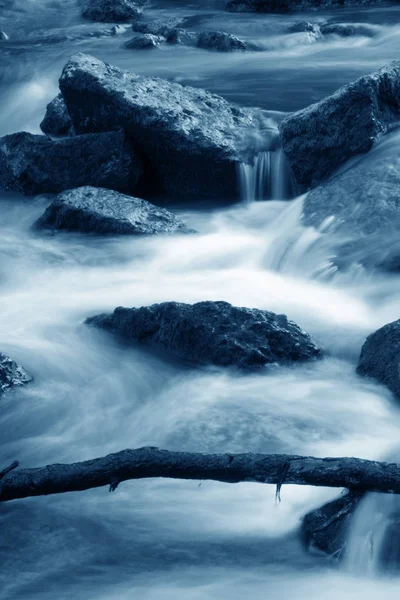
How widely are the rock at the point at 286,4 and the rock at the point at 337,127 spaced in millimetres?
11098

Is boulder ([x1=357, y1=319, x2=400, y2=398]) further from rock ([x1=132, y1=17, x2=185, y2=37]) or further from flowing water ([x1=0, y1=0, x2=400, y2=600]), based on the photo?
rock ([x1=132, y1=17, x2=185, y2=37])

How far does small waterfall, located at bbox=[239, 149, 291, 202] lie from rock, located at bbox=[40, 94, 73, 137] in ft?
9.22

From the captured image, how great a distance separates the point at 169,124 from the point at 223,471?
6.01 metres

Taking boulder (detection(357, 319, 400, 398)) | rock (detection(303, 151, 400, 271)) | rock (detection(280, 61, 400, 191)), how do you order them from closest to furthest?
boulder (detection(357, 319, 400, 398))
rock (detection(303, 151, 400, 271))
rock (detection(280, 61, 400, 191))

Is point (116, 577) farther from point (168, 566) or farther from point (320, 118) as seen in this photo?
point (320, 118)

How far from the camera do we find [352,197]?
793cm

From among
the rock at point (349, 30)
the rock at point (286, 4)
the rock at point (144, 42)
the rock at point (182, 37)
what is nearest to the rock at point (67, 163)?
the rock at point (144, 42)

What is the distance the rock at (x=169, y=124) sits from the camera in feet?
30.6

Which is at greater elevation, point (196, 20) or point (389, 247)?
point (196, 20)

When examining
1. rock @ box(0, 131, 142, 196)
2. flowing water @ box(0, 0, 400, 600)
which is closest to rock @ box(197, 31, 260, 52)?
flowing water @ box(0, 0, 400, 600)

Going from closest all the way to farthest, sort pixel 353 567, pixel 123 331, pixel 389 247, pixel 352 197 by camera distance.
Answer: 1. pixel 353 567
2. pixel 123 331
3. pixel 389 247
4. pixel 352 197

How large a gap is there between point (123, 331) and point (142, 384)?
2.05 ft

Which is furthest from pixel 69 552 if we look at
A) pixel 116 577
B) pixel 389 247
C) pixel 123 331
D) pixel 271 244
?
pixel 271 244

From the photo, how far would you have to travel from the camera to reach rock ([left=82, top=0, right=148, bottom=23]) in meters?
19.5
